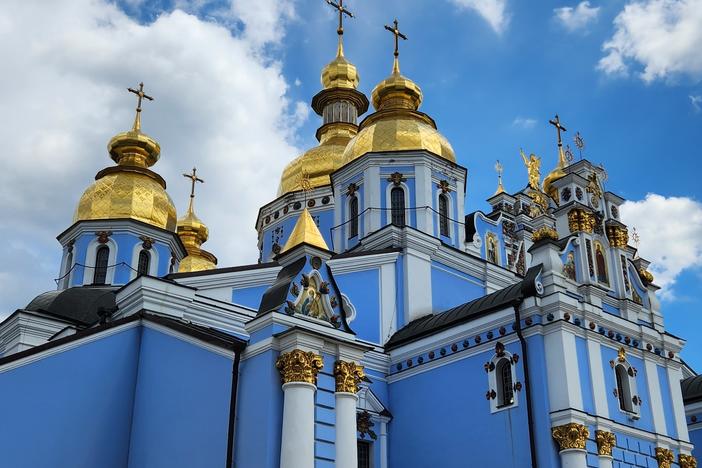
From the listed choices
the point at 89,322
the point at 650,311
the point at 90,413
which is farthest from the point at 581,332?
the point at 89,322

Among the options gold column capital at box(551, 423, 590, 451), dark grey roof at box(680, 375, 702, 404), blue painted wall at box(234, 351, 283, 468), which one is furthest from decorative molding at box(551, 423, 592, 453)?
dark grey roof at box(680, 375, 702, 404)

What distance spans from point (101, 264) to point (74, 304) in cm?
291

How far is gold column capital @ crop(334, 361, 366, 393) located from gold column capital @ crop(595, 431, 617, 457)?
14.9ft

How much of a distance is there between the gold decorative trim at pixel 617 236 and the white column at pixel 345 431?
8.19m

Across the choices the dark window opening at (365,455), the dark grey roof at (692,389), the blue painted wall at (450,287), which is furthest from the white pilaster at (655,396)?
the dark window opening at (365,455)

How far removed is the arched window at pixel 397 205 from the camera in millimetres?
19203

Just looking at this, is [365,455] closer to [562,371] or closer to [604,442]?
[562,371]

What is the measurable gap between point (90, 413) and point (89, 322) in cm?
775

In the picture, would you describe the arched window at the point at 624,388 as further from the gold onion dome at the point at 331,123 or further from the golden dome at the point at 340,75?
the golden dome at the point at 340,75

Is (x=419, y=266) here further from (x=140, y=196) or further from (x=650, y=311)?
(x=140, y=196)

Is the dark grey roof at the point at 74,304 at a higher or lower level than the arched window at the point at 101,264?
lower

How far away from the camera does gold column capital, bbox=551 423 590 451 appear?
12516mm

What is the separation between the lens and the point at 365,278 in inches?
678

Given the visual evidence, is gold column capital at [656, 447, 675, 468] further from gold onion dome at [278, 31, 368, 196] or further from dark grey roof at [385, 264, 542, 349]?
gold onion dome at [278, 31, 368, 196]
